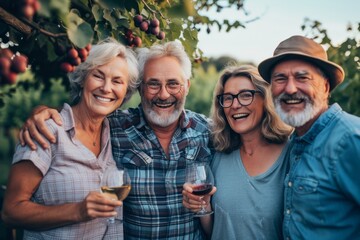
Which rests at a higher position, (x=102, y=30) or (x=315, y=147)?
(x=102, y=30)

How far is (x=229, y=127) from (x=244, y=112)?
286mm

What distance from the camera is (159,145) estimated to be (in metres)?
3.28

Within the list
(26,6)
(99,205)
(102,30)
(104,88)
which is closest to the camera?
(26,6)

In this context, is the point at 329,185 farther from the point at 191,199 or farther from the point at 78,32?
the point at 78,32

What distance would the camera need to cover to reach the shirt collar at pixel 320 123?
8.23 ft

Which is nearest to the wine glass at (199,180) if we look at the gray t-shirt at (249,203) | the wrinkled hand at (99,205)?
the gray t-shirt at (249,203)

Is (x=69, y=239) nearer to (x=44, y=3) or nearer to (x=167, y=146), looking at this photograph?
(x=167, y=146)

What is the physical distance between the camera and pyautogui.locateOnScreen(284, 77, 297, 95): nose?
263 centimetres

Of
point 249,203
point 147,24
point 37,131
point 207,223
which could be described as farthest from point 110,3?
point 207,223

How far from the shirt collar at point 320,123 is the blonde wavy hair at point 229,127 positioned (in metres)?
0.61

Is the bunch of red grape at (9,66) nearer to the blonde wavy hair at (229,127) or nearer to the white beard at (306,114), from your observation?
the white beard at (306,114)

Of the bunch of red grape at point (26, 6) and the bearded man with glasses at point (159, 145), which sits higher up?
the bunch of red grape at point (26, 6)

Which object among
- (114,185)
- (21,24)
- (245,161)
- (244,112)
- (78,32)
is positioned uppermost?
(21,24)

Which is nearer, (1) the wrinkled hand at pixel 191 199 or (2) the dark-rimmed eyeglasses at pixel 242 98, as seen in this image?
(1) the wrinkled hand at pixel 191 199
